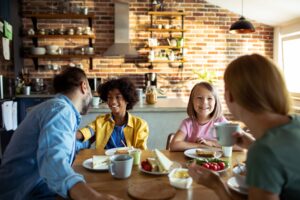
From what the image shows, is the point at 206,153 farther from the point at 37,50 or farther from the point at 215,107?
the point at 37,50

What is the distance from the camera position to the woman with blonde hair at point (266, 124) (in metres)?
0.81

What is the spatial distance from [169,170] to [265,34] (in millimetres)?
5407

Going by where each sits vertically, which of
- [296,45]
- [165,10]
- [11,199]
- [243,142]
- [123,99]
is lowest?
[11,199]

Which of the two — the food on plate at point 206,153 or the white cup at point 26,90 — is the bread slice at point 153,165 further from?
the white cup at point 26,90

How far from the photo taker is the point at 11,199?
1.36 m

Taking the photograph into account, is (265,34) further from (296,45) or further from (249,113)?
(249,113)

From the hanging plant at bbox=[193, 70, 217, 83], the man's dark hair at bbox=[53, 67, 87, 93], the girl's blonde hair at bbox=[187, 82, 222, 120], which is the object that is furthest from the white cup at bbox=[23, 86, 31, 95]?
the man's dark hair at bbox=[53, 67, 87, 93]

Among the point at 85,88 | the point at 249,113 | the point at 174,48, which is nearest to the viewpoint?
the point at 249,113

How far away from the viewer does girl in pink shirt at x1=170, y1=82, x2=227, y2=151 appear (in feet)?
6.75

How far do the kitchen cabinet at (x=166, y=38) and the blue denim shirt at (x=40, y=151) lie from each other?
433 centimetres

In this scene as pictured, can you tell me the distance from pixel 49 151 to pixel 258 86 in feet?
2.47

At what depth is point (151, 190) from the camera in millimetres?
1171

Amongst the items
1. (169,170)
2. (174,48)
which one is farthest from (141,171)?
(174,48)

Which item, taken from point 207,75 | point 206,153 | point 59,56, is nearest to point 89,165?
point 206,153
